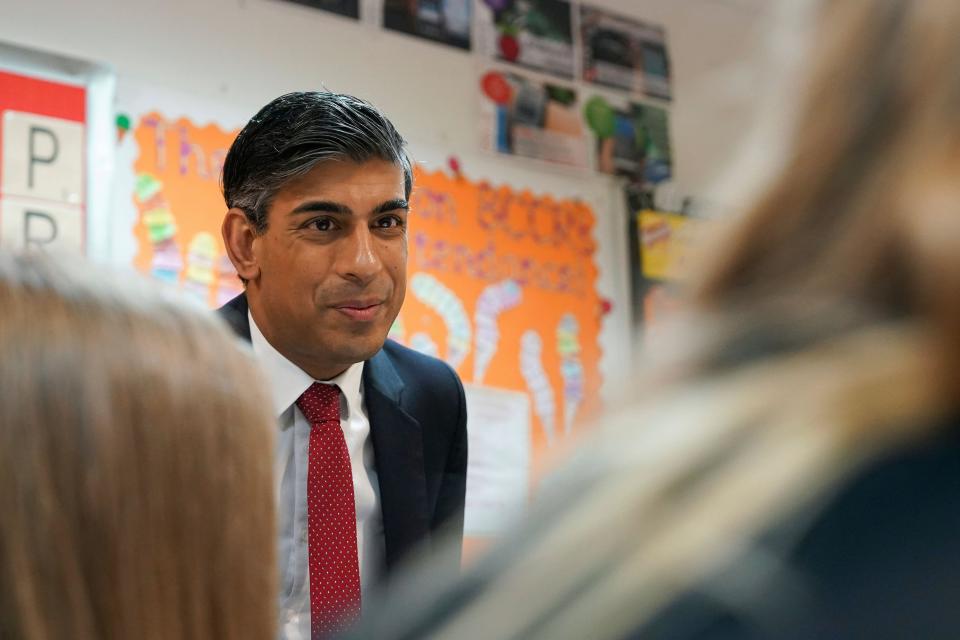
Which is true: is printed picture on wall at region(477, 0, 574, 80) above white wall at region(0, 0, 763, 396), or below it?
above

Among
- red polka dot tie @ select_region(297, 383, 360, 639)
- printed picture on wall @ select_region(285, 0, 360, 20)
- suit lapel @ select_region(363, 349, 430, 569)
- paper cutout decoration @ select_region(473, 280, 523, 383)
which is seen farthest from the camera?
paper cutout decoration @ select_region(473, 280, 523, 383)

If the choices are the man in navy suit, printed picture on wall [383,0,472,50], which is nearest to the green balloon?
→ printed picture on wall [383,0,472,50]

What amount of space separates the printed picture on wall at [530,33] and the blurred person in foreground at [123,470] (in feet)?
8.61

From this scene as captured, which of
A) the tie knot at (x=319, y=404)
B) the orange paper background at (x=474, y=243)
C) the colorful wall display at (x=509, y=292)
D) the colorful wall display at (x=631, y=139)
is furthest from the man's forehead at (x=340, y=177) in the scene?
the colorful wall display at (x=631, y=139)

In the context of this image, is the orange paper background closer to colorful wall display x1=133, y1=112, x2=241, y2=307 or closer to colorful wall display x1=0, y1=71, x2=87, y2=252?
Answer: colorful wall display x1=133, y1=112, x2=241, y2=307

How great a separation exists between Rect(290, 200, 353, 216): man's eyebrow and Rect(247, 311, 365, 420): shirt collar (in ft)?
0.60

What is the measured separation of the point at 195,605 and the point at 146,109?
2091 millimetres

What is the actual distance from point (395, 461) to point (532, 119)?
1.81 metres

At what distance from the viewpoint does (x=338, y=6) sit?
2.93 metres

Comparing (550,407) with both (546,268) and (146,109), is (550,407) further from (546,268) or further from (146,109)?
(146,109)

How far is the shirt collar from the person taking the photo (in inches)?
61.9

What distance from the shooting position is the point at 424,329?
2889 millimetres

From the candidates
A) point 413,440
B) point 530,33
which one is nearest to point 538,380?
point 530,33

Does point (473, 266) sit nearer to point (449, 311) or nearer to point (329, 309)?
point (449, 311)
